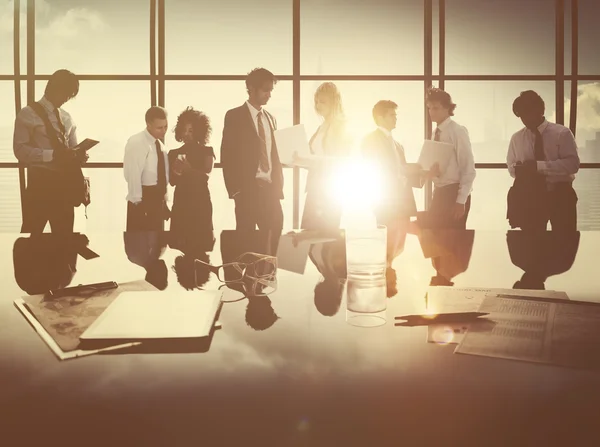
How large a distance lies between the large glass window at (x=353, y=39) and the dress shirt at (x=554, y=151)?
202cm

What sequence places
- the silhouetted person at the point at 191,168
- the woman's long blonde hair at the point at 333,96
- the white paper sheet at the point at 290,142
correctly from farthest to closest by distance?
1. the woman's long blonde hair at the point at 333,96
2. the silhouetted person at the point at 191,168
3. the white paper sheet at the point at 290,142

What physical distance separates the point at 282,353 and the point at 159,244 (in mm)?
1139

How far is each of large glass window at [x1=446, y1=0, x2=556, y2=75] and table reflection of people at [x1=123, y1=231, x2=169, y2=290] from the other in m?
4.16

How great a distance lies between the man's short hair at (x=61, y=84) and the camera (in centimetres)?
327

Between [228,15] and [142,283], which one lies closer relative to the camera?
[142,283]

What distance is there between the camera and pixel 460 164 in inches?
141

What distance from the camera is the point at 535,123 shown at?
3492 millimetres

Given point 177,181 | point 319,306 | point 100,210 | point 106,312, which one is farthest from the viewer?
point 100,210

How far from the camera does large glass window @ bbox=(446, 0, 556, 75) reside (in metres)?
5.29

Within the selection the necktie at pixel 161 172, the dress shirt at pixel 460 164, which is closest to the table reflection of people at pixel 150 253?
the necktie at pixel 161 172

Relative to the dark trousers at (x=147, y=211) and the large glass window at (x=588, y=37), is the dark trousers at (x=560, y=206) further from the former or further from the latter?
the large glass window at (x=588, y=37)

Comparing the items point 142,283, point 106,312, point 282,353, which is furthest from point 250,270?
point 282,353

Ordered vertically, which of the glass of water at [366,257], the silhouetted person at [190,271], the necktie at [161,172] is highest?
the necktie at [161,172]

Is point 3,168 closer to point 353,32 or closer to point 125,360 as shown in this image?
point 353,32
